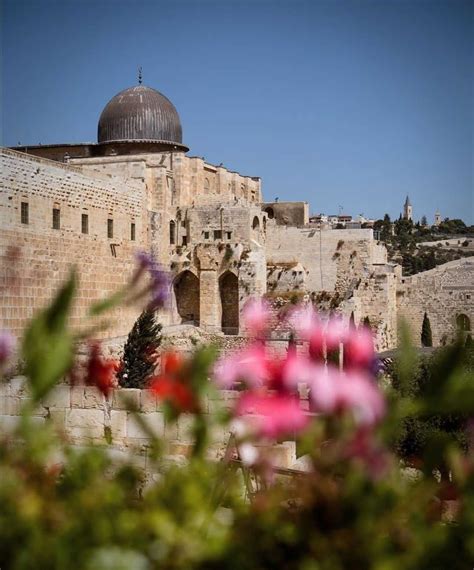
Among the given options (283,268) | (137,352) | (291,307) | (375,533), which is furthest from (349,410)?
(283,268)

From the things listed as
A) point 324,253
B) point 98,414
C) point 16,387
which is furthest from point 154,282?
point 324,253

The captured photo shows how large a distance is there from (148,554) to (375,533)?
1.36ft

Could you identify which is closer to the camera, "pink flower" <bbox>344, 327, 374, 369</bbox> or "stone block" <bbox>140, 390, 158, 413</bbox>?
"pink flower" <bbox>344, 327, 374, 369</bbox>

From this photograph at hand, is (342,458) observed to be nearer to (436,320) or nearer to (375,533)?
(375,533)

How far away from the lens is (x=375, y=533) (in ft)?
4.63

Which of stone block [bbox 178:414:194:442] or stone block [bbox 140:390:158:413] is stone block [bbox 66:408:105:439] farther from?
stone block [bbox 178:414:194:442]

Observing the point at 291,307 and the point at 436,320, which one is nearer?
the point at 291,307

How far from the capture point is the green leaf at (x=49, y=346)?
148 centimetres

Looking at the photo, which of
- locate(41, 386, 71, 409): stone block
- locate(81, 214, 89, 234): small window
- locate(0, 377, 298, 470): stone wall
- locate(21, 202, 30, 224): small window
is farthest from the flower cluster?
locate(81, 214, 89, 234): small window

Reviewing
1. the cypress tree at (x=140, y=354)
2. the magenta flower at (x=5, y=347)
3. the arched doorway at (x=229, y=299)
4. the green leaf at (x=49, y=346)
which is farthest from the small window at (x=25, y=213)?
the green leaf at (x=49, y=346)

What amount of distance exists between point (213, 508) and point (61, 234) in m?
15.5

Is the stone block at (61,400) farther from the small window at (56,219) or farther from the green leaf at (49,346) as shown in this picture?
the small window at (56,219)

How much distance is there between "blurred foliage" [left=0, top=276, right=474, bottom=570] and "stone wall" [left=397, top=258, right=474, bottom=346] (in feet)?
77.6

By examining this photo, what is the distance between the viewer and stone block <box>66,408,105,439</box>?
5.68 meters
